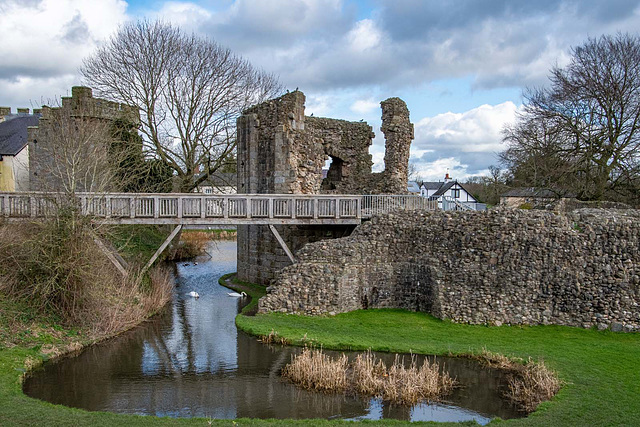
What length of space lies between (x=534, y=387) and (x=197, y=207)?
38.7 feet

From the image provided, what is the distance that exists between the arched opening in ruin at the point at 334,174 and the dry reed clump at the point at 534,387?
547 inches

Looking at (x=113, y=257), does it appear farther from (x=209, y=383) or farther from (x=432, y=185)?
(x=432, y=185)

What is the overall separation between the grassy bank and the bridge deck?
3.73 metres

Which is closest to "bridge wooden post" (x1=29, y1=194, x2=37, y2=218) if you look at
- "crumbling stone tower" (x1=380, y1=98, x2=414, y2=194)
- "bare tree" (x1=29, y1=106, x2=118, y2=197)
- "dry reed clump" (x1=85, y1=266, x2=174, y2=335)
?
"bare tree" (x1=29, y1=106, x2=118, y2=197)

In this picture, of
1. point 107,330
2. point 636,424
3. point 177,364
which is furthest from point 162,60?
point 636,424

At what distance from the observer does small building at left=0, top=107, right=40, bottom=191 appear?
108ft

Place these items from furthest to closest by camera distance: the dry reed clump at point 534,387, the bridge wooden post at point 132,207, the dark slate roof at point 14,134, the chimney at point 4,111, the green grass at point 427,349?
the chimney at point 4,111
the dark slate roof at point 14,134
the bridge wooden post at point 132,207
the dry reed clump at point 534,387
the green grass at point 427,349

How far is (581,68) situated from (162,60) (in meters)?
21.3

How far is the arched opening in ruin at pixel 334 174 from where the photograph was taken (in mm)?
24188

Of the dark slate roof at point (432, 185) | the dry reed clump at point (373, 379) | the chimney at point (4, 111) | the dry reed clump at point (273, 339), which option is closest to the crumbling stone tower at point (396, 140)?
the dry reed clump at point (273, 339)

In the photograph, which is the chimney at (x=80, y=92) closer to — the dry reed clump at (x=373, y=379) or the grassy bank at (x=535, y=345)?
the grassy bank at (x=535, y=345)

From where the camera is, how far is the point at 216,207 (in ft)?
61.3

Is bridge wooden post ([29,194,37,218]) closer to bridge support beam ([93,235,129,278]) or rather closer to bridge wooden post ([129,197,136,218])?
bridge support beam ([93,235,129,278])

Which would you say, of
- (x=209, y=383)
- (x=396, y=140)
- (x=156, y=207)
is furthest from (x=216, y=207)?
(x=209, y=383)
